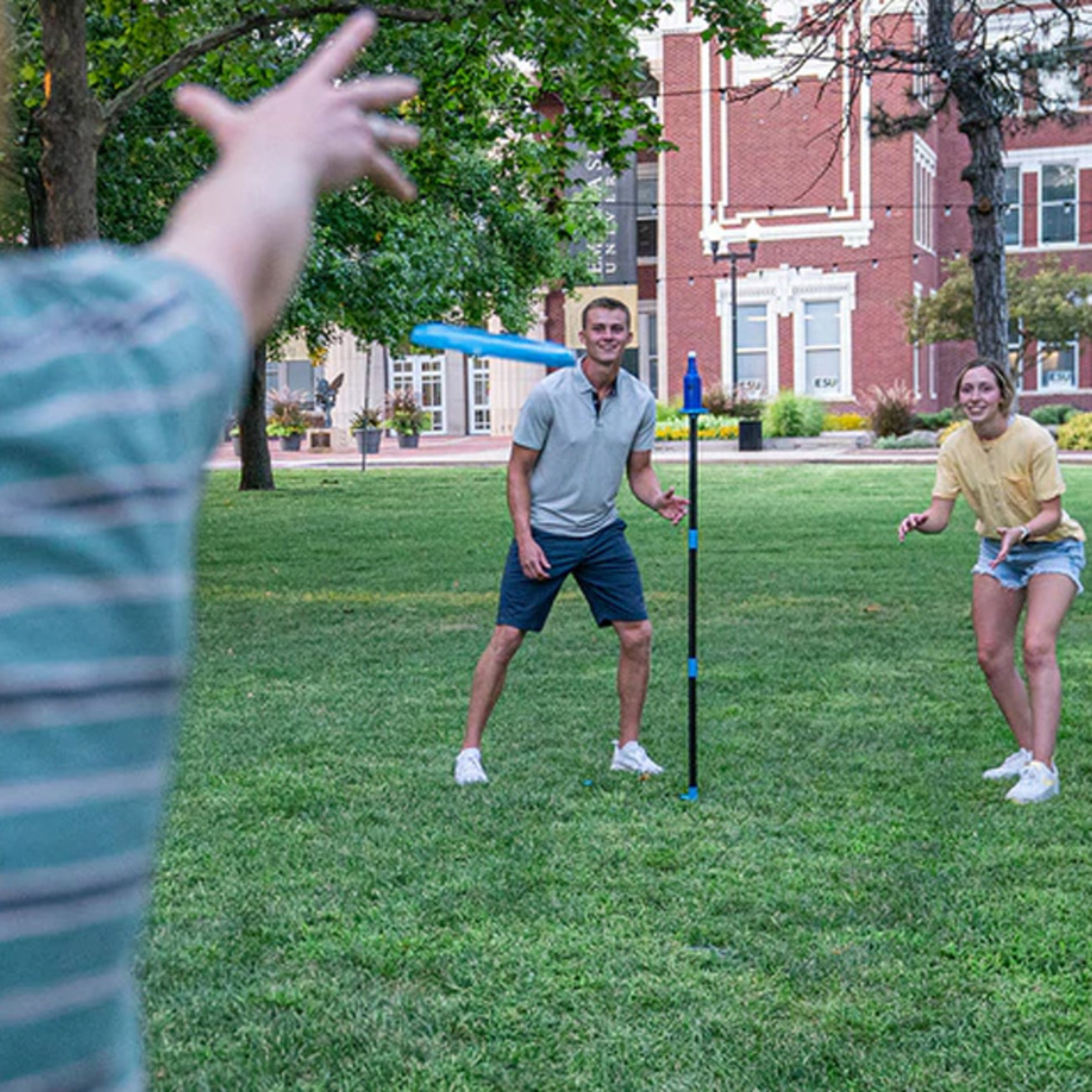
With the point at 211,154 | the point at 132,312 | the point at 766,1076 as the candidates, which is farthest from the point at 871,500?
the point at 132,312

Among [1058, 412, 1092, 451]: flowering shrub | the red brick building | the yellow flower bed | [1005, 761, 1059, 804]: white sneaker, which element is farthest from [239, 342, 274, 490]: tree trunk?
[1005, 761, 1059, 804]: white sneaker

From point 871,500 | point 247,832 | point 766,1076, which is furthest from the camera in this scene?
point 871,500

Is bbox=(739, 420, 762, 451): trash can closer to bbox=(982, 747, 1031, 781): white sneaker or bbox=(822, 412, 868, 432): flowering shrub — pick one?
bbox=(822, 412, 868, 432): flowering shrub

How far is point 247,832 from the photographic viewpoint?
6.05 m

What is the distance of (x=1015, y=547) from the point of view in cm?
670

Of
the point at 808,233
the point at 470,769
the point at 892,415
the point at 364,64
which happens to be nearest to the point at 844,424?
the point at 892,415

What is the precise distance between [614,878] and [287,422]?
43235mm

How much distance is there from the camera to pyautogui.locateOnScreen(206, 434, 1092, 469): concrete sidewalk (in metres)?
32.0

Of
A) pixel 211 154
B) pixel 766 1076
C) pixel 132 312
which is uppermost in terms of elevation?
pixel 211 154

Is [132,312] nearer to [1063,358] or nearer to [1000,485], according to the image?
[1000,485]

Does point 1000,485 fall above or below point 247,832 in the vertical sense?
above

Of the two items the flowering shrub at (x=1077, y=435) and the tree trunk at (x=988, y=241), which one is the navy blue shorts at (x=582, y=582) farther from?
the flowering shrub at (x=1077, y=435)

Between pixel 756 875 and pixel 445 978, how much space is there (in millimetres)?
1381

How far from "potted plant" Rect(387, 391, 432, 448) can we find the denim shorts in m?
37.3
